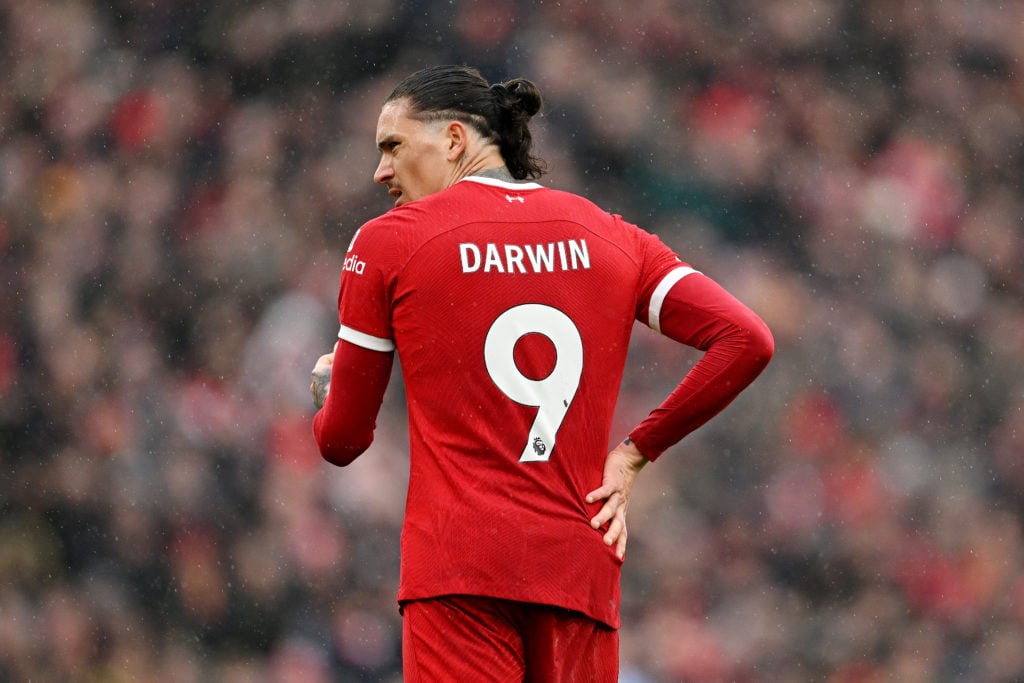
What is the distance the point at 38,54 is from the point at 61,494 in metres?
1.78

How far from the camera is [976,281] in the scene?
16.3 ft

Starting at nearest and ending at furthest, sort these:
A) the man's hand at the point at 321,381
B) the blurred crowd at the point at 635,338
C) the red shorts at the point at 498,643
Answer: the red shorts at the point at 498,643
the man's hand at the point at 321,381
the blurred crowd at the point at 635,338

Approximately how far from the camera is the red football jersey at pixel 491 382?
187cm

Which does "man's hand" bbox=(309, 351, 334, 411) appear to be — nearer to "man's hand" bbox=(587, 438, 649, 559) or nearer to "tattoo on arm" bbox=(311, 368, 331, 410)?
"tattoo on arm" bbox=(311, 368, 331, 410)

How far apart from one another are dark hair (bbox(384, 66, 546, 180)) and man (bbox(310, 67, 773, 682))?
15cm

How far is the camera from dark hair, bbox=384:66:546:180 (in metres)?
2.09

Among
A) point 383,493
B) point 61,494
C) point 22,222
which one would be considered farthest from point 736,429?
point 22,222

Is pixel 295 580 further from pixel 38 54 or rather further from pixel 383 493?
pixel 38 54

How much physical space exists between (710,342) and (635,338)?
9.65ft

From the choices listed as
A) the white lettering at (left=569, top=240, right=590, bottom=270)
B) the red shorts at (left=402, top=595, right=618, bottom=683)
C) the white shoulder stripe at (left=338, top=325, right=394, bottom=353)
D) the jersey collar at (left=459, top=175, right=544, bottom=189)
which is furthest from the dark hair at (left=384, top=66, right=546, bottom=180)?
the red shorts at (left=402, top=595, right=618, bottom=683)

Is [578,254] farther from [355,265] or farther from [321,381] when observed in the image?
[321,381]

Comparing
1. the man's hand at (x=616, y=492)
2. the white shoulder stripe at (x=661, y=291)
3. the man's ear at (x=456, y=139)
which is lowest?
the man's hand at (x=616, y=492)

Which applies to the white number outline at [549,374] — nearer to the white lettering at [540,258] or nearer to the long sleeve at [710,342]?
the white lettering at [540,258]

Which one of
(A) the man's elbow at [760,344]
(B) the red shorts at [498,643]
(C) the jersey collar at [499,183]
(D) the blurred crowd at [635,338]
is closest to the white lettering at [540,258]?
(C) the jersey collar at [499,183]
